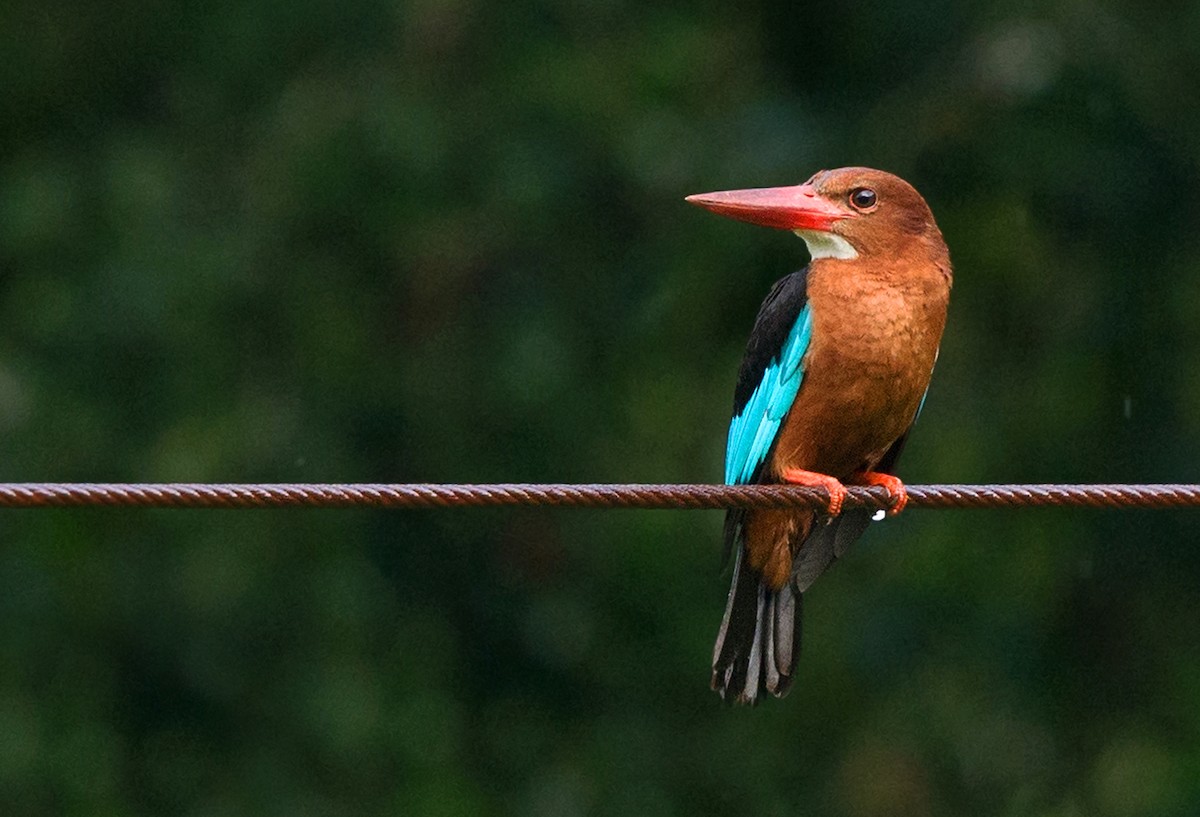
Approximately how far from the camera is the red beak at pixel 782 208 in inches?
166

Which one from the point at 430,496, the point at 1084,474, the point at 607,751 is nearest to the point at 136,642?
the point at 607,751

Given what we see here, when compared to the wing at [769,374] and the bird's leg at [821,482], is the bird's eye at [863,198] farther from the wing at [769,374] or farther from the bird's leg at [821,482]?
the bird's leg at [821,482]

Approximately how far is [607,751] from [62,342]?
2.15m

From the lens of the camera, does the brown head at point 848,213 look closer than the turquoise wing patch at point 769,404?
No

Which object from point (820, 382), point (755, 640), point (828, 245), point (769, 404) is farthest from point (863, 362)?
point (755, 640)

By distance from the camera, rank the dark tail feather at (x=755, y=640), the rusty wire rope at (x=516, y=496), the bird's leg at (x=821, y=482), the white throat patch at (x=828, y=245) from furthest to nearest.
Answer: the dark tail feather at (x=755, y=640) → the white throat patch at (x=828, y=245) → the bird's leg at (x=821, y=482) → the rusty wire rope at (x=516, y=496)

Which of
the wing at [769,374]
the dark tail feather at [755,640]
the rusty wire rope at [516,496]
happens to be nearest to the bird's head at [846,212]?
the wing at [769,374]

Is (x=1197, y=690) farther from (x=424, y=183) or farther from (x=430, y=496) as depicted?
(x=430, y=496)

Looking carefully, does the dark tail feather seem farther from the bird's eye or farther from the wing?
the bird's eye

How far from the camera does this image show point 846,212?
422 cm

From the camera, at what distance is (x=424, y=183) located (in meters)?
6.18

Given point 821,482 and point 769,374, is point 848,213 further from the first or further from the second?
point 821,482

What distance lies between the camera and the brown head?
4.16 m

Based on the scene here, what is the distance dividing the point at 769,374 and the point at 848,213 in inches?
15.7
